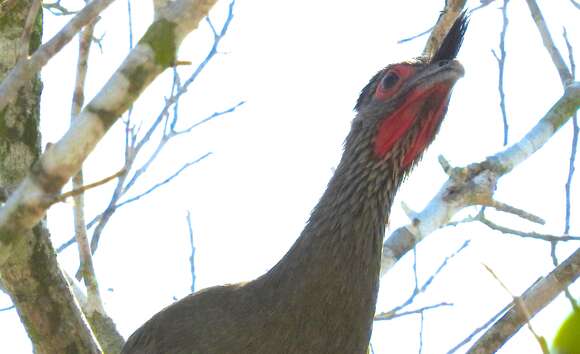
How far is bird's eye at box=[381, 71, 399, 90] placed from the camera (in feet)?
18.7

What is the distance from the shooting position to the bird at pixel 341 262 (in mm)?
4809

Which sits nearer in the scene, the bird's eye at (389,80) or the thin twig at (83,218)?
the bird's eye at (389,80)

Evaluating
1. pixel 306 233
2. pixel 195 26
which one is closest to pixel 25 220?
pixel 195 26

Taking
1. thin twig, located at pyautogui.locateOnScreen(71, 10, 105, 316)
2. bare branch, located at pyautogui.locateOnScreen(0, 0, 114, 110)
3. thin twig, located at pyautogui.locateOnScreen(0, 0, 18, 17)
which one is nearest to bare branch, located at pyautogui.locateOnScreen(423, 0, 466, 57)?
thin twig, located at pyautogui.locateOnScreen(71, 10, 105, 316)

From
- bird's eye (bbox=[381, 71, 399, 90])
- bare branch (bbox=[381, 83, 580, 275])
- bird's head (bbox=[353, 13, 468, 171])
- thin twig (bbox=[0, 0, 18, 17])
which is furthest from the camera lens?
bare branch (bbox=[381, 83, 580, 275])

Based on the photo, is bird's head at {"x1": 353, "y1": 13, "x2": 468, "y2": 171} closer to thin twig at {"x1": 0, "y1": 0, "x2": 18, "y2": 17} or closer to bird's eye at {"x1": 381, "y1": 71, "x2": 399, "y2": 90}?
bird's eye at {"x1": 381, "y1": 71, "x2": 399, "y2": 90}

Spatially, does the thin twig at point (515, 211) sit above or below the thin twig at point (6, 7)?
below

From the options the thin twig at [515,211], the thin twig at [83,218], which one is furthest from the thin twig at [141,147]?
the thin twig at [515,211]

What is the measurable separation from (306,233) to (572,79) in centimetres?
256

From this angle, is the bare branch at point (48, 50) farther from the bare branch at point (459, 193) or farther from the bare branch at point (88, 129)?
the bare branch at point (459, 193)

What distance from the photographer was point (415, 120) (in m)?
5.56

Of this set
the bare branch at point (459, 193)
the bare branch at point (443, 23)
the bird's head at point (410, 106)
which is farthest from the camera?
the bare branch at point (459, 193)

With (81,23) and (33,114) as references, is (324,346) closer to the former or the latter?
(33,114)

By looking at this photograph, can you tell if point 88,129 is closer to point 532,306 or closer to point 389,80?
point 532,306
